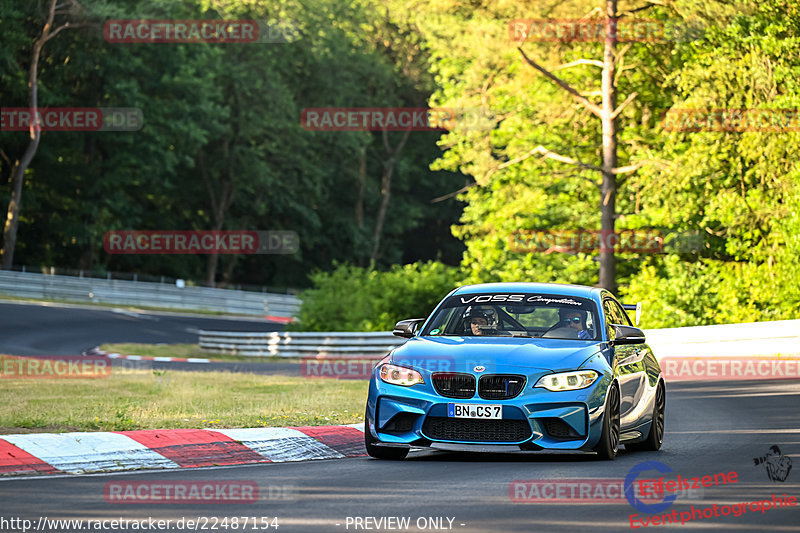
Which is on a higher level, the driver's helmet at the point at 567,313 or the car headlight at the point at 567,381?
the driver's helmet at the point at 567,313

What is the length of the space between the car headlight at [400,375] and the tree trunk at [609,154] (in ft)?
86.7

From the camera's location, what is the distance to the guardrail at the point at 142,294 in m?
54.2

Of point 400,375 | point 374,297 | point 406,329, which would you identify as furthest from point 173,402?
point 374,297

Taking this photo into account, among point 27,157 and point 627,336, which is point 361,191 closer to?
point 27,157

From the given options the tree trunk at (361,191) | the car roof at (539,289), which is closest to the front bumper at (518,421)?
the car roof at (539,289)

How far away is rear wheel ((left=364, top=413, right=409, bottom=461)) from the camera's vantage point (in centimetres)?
1110

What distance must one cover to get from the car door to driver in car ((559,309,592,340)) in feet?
0.75

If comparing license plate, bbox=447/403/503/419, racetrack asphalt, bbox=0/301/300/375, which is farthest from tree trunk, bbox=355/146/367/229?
license plate, bbox=447/403/503/419

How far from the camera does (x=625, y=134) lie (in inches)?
1563

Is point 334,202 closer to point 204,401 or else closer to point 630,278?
point 630,278

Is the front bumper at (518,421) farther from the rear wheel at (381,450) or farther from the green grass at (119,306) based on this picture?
the green grass at (119,306)

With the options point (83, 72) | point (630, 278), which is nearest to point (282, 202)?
point (83, 72)

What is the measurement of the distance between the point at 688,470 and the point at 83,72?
5465 cm

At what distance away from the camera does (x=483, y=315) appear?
12.2 metres
